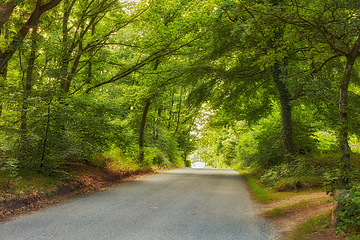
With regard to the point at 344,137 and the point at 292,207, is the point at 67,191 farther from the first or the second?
the point at 344,137

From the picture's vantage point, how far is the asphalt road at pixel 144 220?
5.09 m

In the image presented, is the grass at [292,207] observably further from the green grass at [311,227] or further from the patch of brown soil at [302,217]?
the green grass at [311,227]

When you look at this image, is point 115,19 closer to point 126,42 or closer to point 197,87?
point 126,42

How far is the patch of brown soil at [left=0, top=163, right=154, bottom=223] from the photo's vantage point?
21.4 ft

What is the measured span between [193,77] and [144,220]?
9075 mm

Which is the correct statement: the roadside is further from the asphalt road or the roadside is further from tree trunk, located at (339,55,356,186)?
tree trunk, located at (339,55,356,186)

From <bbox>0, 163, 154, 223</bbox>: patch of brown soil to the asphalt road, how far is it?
488 millimetres

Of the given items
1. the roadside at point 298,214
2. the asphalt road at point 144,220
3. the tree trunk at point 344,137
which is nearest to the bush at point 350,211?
the roadside at point 298,214

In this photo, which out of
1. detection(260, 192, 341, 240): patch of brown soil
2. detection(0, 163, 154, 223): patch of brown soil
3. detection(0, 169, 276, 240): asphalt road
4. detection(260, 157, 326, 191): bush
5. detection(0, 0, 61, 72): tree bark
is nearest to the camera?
detection(260, 192, 341, 240): patch of brown soil

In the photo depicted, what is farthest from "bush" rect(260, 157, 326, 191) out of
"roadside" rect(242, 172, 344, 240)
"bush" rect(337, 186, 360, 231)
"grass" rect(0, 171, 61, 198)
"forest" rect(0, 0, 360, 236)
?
"grass" rect(0, 171, 61, 198)

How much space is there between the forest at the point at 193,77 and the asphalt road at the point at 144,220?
5.41ft

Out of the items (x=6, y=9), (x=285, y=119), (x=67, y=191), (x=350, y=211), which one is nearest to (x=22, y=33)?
(x=6, y=9)

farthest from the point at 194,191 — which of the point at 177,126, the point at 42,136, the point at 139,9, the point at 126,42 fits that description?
the point at 177,126

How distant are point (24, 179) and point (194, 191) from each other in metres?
5.94
